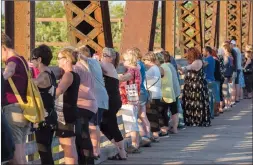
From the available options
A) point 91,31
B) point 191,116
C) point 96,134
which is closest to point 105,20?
point 91,31

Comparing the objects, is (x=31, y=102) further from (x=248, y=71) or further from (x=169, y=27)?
(x=248, y=71)

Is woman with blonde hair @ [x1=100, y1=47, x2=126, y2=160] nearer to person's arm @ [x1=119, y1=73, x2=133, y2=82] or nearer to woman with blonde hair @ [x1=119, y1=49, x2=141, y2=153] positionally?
person's arm @ [x1=119, y1=73, x2=133, y2=82]

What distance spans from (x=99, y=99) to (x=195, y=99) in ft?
22.0

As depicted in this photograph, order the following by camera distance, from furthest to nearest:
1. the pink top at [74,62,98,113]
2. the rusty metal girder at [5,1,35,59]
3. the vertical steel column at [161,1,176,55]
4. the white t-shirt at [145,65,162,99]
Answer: the vertical steel column at [161,1,176,55], the white t-shirt at [145,65,162,99], the pink top at [74,62,98,113], the rusty metal girder at [5,1,35,59]

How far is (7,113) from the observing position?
26.2ft

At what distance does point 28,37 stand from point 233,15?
25119mm

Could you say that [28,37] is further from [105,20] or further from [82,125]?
[105,20]

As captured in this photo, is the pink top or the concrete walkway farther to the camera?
the concrete walkway

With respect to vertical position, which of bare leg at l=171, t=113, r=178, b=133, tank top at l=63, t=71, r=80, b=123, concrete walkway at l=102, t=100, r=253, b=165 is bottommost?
concrete walkway at l=102, t=100, r=253, b=165

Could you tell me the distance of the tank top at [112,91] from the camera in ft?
35.8

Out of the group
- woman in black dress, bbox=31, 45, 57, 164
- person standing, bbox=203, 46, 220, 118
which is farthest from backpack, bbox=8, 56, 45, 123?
person standing, bbox=203, 46, 220, 118

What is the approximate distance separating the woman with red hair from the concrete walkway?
33 cm

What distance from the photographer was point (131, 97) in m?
12.2

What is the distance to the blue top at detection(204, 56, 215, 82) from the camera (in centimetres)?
1831
